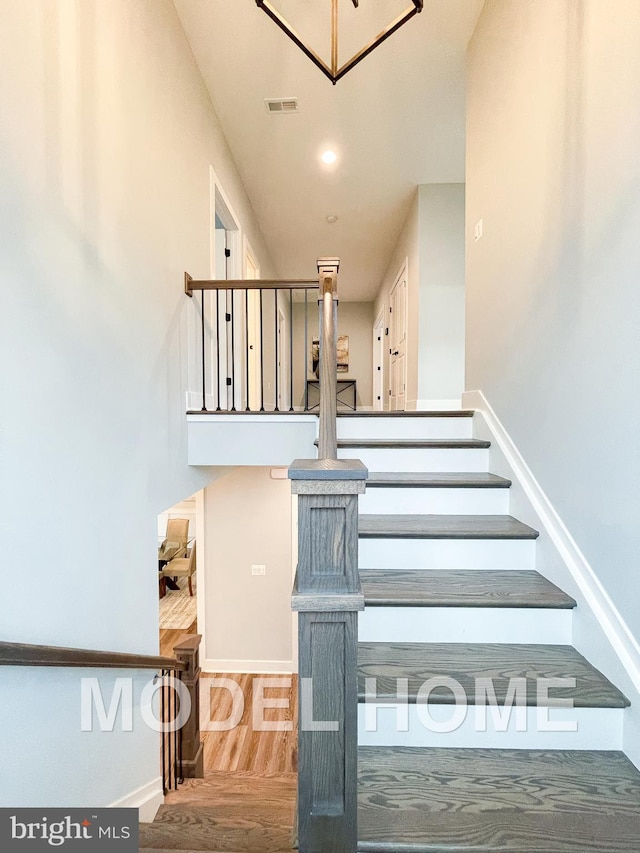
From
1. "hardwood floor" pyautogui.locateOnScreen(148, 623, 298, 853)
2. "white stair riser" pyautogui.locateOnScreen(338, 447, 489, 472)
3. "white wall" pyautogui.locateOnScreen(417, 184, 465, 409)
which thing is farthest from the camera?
"white wall" pyautogui.locateOnScreen(417, 184, 465, 409)

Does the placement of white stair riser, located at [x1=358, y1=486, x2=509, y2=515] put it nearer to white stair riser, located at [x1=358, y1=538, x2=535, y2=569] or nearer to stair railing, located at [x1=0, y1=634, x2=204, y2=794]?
white stair riser, located at [x1=358, y1=538, x2=535, y2=569]

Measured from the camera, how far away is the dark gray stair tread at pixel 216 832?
5.34ft

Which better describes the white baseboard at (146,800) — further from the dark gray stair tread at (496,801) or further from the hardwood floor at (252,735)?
the hardwood floor at (252,735)

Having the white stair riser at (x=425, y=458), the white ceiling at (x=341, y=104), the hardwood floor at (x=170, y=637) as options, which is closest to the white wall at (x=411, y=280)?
the white ceiling at (x=341, y=104)

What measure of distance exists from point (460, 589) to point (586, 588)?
1.33ft

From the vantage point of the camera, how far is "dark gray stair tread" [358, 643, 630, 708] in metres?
1.22

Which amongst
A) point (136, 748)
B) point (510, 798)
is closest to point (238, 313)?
point (136, 748)

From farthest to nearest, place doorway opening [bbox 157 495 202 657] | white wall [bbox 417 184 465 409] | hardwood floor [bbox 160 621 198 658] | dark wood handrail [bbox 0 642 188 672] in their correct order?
doorway opening [bbox 157 495 202 657] → hardwood floor [bbox 160 621 198 658] → white wall [bbox 417 184 465 409] → dark wood handrail [bbox 0 642 188 672]

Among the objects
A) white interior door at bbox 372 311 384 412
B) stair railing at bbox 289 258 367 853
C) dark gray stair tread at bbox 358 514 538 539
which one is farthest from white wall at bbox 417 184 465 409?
stair railing at bbox 289 258 367 853

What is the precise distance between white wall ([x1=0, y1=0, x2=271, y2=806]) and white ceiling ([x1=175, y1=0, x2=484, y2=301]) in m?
0.61

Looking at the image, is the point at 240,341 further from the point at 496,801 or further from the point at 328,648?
the point at 496,801

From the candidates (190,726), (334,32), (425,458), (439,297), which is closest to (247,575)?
(190,726)

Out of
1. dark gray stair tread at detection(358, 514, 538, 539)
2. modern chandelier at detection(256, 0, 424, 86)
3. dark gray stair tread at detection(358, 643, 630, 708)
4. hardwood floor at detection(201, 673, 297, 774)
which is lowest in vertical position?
hardwood floor at detection(201, 673, 297, 774)

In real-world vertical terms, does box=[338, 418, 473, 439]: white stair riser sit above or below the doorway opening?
above
